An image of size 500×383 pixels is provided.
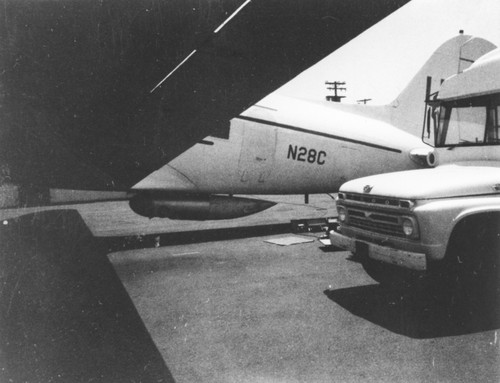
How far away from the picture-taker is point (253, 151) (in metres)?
8.08

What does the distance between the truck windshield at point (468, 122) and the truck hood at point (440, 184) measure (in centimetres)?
59

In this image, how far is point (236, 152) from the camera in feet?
26.2

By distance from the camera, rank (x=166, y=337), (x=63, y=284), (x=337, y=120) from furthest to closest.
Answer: (x=337, y=120)
(x=63, y=284)
(x=166, y=337)

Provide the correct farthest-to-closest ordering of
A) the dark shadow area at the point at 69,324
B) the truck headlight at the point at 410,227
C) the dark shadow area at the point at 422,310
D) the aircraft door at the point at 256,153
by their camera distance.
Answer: the aircraft door at the point at 256,153 → the truck headlight at the point at 410,227 → the dark shadow area at the point at 422,310 → the dark shadow area at the point at 69,324

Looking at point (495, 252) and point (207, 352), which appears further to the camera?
point (495, 252)

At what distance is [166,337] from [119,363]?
578mm

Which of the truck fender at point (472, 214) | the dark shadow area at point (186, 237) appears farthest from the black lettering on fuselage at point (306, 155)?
the truck fender at point (472, 214)

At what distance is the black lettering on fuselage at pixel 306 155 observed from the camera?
8391 mm

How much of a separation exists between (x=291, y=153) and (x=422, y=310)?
4991 mm

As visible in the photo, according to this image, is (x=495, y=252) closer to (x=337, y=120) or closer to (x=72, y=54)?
(x=72, y=54)

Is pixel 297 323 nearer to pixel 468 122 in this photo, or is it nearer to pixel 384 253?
pixel 384 253

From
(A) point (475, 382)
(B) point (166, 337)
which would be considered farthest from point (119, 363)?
(A) point (475, 382)

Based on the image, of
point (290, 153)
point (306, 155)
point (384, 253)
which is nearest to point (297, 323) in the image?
point (384, 253)

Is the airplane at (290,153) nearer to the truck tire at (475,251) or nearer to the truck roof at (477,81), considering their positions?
the truck roof at (477,81)
